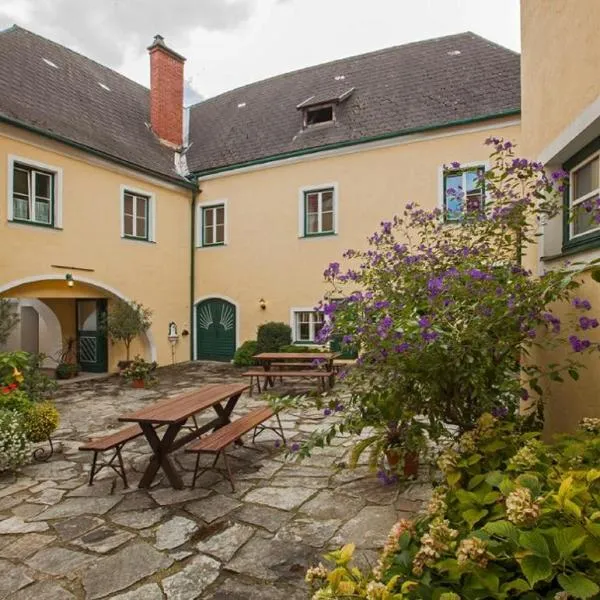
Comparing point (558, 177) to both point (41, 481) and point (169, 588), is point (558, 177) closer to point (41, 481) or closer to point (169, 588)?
point (169, 588)

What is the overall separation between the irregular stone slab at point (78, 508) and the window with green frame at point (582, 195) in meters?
4.52

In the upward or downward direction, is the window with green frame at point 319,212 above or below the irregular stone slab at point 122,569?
above

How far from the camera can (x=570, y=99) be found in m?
3.39

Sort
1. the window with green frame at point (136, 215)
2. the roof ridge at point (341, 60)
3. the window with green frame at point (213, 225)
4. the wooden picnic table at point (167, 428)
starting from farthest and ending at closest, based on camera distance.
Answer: the window with green frame at point (213, 225) < the roof ridge at point (341, 60) < the window with green frame at point (136, 215) < the wooden picnic table at point (167, 428)

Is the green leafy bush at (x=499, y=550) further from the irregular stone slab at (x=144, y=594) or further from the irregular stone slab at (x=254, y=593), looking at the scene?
the irregular stone slab at (x=144, y=594)

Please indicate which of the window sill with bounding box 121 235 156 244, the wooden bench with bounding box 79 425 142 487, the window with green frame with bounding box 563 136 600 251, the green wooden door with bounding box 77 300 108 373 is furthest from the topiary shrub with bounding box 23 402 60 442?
the window sill with bounding box 121 235 156 244

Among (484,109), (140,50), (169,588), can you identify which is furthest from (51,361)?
(484,109)

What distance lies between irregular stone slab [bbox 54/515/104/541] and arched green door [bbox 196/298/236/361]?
391 inches

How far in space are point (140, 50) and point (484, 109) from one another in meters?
10.7

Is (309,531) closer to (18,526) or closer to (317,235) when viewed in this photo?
(18,526)

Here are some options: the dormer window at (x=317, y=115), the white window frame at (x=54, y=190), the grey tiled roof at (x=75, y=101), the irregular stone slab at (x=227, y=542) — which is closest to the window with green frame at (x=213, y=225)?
the grey tiled roof at (x=75, y=101)

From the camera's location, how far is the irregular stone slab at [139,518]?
141 inches

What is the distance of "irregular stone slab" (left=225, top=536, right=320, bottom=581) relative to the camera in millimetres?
2875

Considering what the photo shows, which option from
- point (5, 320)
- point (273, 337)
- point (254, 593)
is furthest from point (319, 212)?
point (254, 593)
